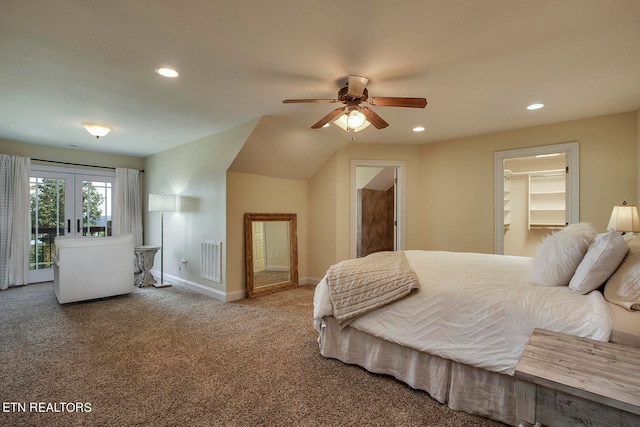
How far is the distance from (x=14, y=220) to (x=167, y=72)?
441 cm

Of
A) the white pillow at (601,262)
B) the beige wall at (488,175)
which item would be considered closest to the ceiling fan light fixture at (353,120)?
the white pillow at (601,262)

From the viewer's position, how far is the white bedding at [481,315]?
1.50m

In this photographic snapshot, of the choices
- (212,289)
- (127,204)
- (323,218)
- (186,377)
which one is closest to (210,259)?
(212,289)

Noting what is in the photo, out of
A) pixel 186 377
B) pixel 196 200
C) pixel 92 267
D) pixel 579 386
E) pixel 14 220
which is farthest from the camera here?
pixel 14 220

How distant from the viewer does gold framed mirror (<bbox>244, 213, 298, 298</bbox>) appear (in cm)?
424

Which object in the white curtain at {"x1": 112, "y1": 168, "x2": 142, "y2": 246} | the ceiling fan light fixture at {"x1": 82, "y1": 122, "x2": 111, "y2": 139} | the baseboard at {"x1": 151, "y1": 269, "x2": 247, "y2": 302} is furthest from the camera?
the white curtain at {"x1": 112, "y1": 168, "x2": 142, "y2": 246}

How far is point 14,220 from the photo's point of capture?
4684 millimetres

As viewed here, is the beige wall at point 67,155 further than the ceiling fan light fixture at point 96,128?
Yes

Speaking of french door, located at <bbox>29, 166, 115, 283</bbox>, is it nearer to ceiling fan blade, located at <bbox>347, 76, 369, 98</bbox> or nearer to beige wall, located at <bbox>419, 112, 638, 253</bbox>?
ceiling fan blade, located at <bbox>347, 76, 369, 98</bbox>

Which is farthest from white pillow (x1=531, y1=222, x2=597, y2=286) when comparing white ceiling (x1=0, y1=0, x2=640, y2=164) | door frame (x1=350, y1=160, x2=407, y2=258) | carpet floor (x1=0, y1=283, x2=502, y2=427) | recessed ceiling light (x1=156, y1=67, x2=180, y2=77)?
recessed ceiling light (x1=156, y1=67, x2=180, y2=77)

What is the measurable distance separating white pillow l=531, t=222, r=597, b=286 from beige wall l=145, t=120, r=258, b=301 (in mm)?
3142

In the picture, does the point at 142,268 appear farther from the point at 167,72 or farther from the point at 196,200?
the point at 167,72

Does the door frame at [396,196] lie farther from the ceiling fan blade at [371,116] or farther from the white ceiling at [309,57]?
the ceiling fan blade at [371,116]

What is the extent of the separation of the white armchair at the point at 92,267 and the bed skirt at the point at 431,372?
321 cm
